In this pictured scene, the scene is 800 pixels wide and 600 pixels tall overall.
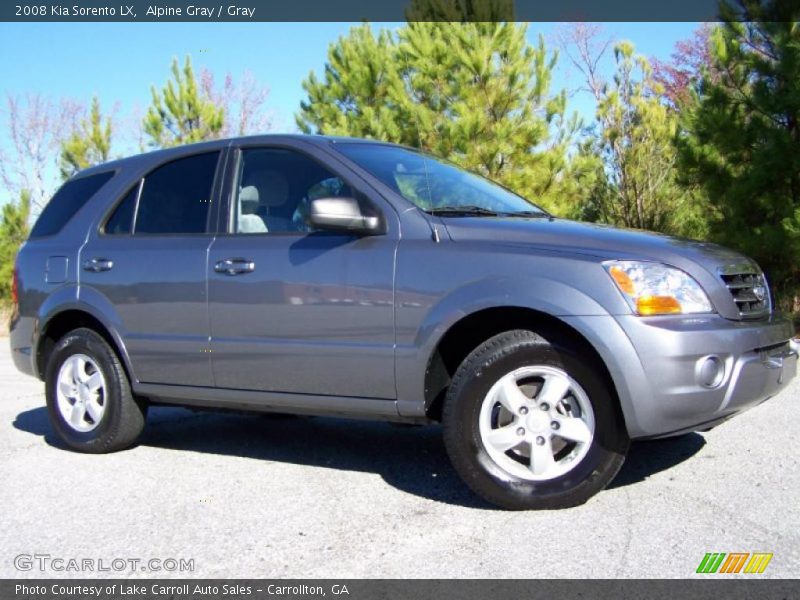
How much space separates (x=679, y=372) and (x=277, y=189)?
239 cm

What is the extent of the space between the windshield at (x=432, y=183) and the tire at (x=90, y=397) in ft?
6.50

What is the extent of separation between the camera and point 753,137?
34.8 ft

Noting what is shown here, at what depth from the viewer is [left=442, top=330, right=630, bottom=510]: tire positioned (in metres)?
3.67

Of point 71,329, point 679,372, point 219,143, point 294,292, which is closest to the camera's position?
point 679,372

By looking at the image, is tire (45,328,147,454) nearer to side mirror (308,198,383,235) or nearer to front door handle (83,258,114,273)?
front door handle (83,258,114,273)

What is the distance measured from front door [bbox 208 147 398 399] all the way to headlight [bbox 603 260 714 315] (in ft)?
3.59

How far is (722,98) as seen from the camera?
10.7m

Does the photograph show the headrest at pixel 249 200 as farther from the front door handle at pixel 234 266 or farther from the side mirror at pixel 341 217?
the side mirror at pixel 341 217

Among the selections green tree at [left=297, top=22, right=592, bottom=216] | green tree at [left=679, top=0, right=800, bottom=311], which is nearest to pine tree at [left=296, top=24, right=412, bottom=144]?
green tree at [left=297, top=22, right=592, bottom=216]

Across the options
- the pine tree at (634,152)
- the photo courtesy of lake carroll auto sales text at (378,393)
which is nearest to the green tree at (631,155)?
the pine tree at (634,152)

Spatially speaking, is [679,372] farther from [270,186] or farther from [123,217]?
[123,217]

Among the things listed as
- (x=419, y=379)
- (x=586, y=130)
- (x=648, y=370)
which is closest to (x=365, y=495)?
(x=419, y=379)
